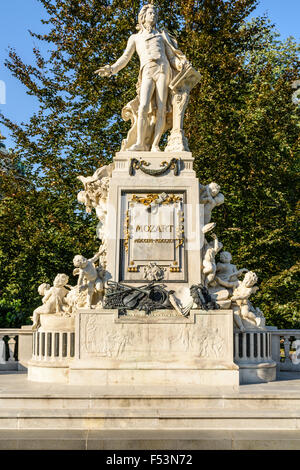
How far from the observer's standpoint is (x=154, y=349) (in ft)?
31.8

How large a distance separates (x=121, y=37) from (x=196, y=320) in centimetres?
1578

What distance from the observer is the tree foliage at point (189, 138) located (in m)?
20.0

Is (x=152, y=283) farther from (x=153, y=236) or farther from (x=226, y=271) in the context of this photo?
(x=226, y=271)

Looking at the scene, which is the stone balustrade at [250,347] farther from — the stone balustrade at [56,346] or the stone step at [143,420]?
the stone balustrade at [56,346]

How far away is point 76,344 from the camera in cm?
973

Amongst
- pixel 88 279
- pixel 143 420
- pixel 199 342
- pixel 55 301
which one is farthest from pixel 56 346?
pixel 143 420

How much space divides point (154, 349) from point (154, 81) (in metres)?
5.44

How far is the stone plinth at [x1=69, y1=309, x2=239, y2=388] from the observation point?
377 inches

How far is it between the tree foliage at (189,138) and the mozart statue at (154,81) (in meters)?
7.86

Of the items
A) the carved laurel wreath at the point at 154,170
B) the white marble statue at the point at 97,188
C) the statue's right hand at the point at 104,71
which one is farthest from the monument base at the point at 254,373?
the statue's right hand at the point at 104,71

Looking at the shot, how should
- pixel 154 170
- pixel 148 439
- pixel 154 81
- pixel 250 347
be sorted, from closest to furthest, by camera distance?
1. pixel 148 439
2. pixel 250 347
3. pixel 154 170
4. pixel 154 81

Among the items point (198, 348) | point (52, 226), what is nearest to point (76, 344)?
point (198, 348)

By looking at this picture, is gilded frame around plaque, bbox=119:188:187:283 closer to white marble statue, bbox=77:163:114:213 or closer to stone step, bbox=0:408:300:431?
white marble statue, bbox=77:163:114:213
